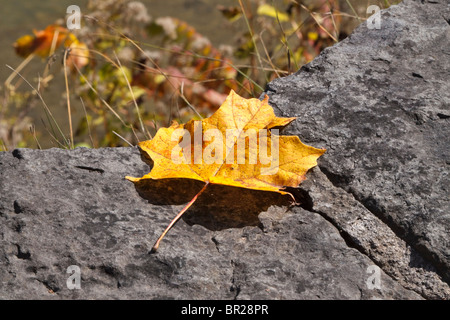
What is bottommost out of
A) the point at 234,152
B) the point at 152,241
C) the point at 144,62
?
the point at 152,241

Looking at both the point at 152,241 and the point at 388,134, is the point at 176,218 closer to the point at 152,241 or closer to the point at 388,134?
the point at 152,241

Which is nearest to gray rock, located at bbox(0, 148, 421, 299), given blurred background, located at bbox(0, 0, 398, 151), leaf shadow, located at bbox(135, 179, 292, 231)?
leaf shadow, located at bbox(135, 179, 292, 231)

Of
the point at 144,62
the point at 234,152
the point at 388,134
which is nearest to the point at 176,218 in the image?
the point at 234,152

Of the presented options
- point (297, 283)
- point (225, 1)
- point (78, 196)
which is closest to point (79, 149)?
point (78, 196)

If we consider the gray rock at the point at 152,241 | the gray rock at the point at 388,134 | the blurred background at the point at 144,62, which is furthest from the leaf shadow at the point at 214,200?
the blurred background at the point at 144,62

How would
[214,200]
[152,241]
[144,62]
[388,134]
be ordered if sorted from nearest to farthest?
1. [152,241]
2. [214,200]
3. [388,134]
4. [144,62]

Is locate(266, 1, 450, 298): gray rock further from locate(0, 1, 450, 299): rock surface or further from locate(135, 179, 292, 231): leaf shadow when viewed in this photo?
locate(135, 179, 292, 231): leaf shadow

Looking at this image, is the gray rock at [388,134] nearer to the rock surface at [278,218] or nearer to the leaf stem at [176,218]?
the rock surface at [278,218]

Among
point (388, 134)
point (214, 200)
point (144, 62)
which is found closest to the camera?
point (214, 200)

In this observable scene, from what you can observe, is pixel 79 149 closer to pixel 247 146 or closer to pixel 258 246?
pixel 247 146
